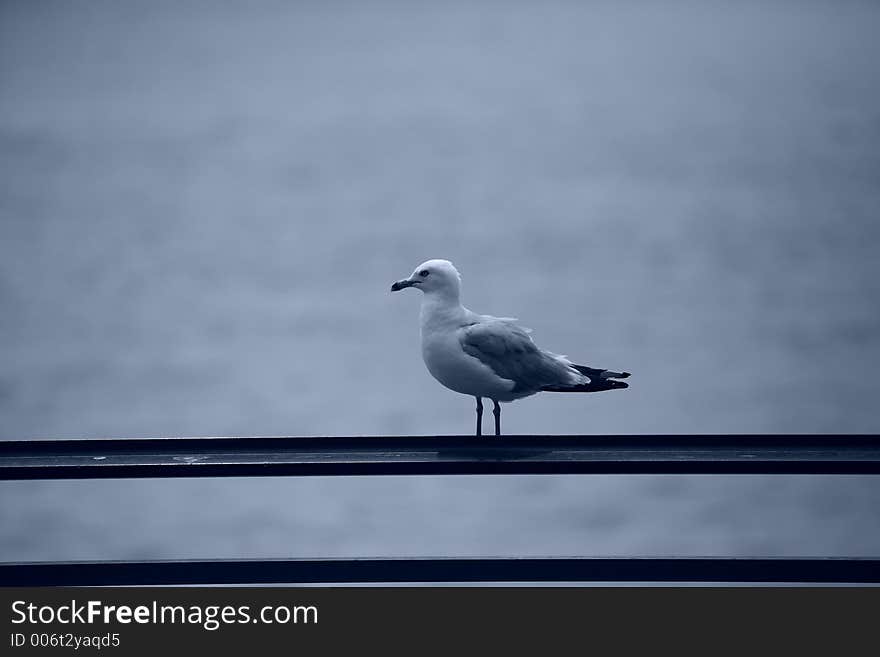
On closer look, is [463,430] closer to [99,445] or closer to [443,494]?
[443,494]

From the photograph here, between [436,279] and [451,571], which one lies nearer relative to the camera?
[451,571]

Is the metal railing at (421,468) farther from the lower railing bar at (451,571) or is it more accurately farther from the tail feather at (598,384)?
the tail feather at (598,384)

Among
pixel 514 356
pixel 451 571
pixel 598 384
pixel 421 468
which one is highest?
pixel 514 356

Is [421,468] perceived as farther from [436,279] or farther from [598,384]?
[598,384]

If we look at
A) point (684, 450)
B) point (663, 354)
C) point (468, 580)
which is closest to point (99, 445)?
point (468, 580)

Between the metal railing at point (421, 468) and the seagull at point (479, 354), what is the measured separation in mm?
958

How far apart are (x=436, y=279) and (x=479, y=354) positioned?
0.38 meters

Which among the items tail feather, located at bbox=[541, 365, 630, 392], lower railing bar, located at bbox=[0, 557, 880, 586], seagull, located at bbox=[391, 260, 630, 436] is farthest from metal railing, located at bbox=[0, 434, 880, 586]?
tail feather, located at bbox=[541, 365, 630, 392]

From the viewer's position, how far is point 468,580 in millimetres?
4191

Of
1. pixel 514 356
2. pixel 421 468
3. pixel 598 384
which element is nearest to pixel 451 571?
pixel 421 468

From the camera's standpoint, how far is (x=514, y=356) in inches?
212

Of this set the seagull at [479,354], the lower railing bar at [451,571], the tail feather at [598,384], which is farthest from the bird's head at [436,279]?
the lower railing bar at [451,571]

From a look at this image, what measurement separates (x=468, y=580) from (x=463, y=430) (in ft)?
49.6

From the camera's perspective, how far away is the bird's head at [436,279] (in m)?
5.31
